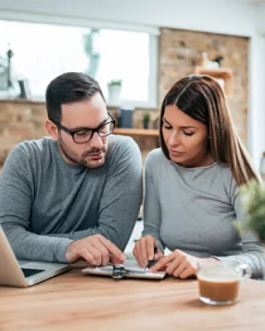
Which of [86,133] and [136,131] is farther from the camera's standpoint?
[136,131]

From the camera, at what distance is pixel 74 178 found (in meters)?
1.97

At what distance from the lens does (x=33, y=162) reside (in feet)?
6.36

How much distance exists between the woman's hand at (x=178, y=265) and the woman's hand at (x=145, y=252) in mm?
85

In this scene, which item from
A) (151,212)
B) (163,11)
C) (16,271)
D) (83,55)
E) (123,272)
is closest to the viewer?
(16,271)

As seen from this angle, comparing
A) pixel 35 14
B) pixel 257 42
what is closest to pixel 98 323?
pixel 35 14

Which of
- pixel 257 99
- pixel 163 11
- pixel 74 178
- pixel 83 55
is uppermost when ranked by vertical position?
pixel 163 11

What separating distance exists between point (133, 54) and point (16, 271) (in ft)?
13.3

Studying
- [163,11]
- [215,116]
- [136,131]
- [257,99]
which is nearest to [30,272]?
[215,116]

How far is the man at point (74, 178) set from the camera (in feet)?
6.15

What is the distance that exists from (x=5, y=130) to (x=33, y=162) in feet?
9.05

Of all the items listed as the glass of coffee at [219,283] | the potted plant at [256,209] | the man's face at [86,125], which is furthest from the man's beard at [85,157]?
the potted plant at [256,209]

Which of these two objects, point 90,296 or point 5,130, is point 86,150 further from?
point 5,130

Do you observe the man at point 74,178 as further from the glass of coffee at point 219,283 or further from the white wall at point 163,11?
the white wall at point 163,11

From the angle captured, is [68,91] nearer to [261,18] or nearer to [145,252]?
[145,252]
